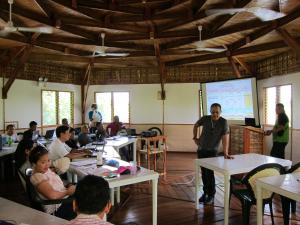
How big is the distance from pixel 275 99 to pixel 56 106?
6.46 m

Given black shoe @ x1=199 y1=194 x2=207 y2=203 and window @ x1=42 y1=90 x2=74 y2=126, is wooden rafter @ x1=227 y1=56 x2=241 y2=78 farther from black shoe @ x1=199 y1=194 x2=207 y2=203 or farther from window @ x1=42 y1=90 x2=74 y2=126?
window @ x1=42 y1=90 x2=74 y2=126

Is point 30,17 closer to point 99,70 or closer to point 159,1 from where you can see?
point 159,1

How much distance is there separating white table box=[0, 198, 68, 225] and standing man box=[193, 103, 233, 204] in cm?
264

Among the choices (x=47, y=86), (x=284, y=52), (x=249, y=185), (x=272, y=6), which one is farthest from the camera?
(x=47, y=86)

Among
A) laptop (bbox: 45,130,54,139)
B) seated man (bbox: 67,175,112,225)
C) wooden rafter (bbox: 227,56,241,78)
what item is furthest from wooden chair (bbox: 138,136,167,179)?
seated man (bbox: 67,175,112,225)

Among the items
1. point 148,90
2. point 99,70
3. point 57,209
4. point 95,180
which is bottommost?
point 57,209

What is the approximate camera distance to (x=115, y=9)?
5301 millimetres

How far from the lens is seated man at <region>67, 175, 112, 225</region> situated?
1.35 m

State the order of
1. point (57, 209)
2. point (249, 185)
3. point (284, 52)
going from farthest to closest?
point (284, 52) → point (249, 185) → point (57, 209)

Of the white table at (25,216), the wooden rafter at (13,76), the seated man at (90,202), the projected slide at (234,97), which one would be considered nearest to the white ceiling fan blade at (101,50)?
the wooden rafter at (13,76)

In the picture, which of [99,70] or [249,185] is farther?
[99,70]

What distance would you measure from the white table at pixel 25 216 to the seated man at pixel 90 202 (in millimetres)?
439

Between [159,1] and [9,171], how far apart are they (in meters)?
4.52

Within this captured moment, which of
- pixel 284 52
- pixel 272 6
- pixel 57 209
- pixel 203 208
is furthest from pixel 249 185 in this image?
pixel 284 52
